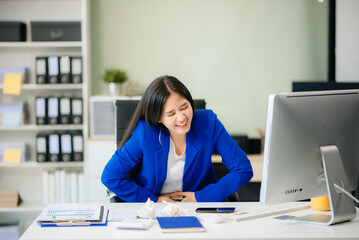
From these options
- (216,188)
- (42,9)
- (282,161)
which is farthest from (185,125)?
(42,9)

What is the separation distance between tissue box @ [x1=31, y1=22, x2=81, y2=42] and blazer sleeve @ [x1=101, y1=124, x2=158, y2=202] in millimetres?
1688

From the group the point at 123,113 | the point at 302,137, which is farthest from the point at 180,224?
the point at 123,113

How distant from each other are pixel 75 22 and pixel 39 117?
0.77 metres

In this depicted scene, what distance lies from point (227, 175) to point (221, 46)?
1.90 m

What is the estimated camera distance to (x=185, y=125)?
1946 millimetres

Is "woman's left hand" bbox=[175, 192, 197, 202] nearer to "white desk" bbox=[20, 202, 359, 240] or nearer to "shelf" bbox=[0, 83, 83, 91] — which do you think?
"white desk" bbox=[20, 202, 359, 240]

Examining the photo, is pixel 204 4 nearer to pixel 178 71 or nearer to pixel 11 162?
pixel 178 71

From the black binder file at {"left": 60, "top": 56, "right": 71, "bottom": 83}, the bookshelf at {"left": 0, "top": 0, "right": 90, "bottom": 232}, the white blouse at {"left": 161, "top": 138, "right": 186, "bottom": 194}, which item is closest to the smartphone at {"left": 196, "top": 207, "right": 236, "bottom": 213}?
the white blouse at {"left": 161, "top": 138, "right": 186, "bottom": 194}

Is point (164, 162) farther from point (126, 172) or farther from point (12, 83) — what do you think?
point (12, 83)

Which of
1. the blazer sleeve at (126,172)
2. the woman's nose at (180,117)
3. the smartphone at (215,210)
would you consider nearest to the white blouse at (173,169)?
the blazer sleeve at (126,172)

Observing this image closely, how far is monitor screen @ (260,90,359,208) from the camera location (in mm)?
1493

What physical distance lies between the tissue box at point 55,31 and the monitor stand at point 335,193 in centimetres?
242

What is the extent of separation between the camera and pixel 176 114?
1.93 metres

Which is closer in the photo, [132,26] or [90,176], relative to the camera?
[90,176]
